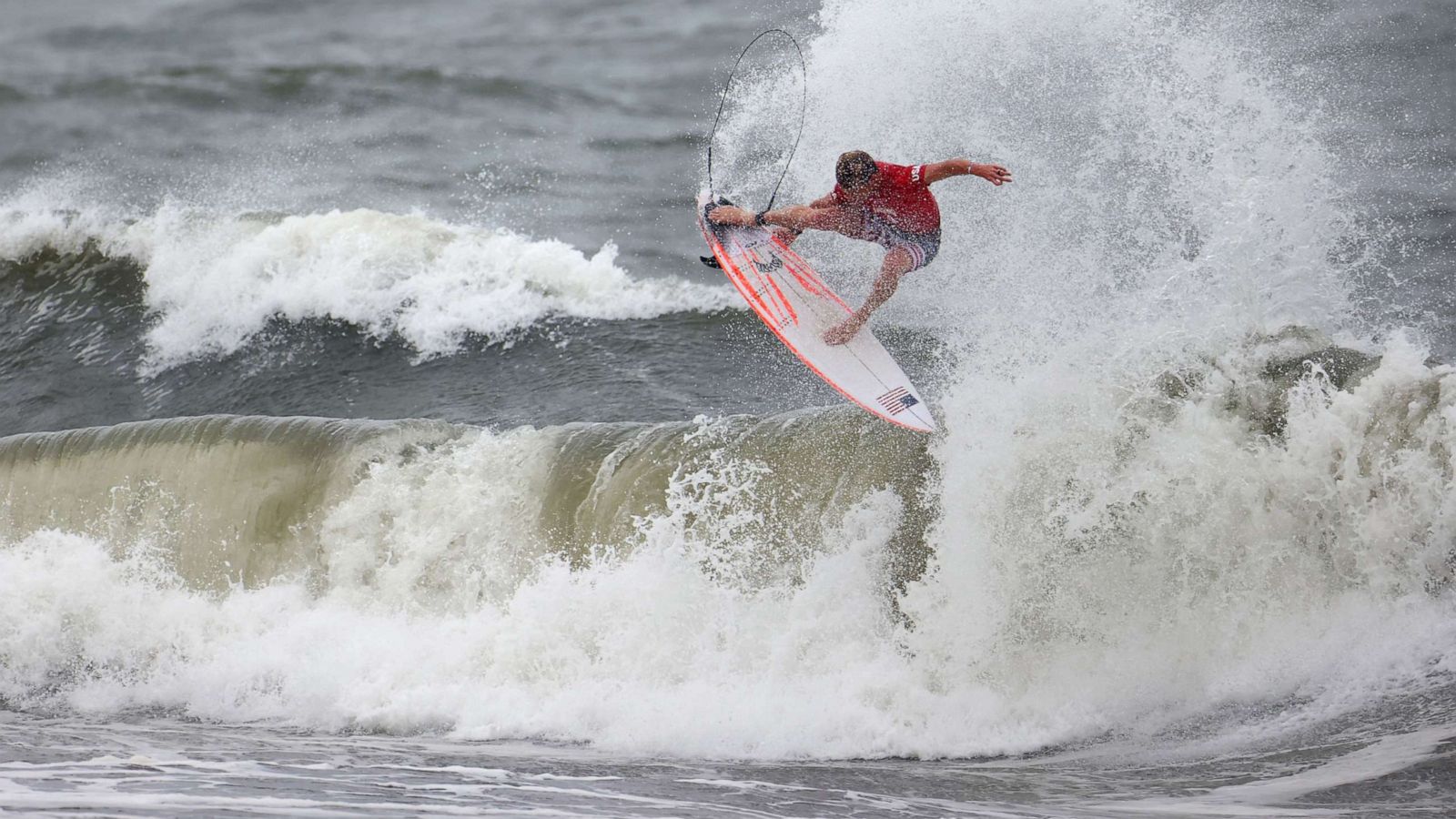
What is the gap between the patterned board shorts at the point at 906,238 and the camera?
8625mm

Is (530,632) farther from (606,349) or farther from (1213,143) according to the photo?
(1213,143)

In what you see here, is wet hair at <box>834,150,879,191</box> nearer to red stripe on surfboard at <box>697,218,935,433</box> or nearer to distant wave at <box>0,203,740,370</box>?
red stripe on surfboard at <box>697,218,935,433</box>

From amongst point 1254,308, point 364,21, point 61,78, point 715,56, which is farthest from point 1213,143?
point 61,78

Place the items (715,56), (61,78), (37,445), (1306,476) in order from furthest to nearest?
1. (61,78)
2. (715,56)
3. (37,445)
4. (1306,476)

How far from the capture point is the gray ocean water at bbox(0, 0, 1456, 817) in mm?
6602

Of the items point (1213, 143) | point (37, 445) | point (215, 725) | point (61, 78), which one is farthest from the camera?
point (61, 78)

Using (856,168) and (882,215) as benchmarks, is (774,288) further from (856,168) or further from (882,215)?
(856,168)

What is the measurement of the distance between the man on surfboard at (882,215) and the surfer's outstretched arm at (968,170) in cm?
1

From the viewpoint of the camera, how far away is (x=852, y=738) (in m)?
7.03

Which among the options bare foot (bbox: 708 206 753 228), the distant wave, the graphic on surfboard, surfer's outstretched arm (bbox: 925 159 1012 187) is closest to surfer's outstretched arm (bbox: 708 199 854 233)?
bare foot (bbox: 708 206 753 228)

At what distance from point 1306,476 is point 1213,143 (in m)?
5.12

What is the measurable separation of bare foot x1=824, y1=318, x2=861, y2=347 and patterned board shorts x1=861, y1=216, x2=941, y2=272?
569mm

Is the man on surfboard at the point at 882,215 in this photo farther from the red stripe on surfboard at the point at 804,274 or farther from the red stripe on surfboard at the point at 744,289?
the red stripe on surfboard at the point at 804,274

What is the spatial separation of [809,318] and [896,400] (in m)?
1.31
